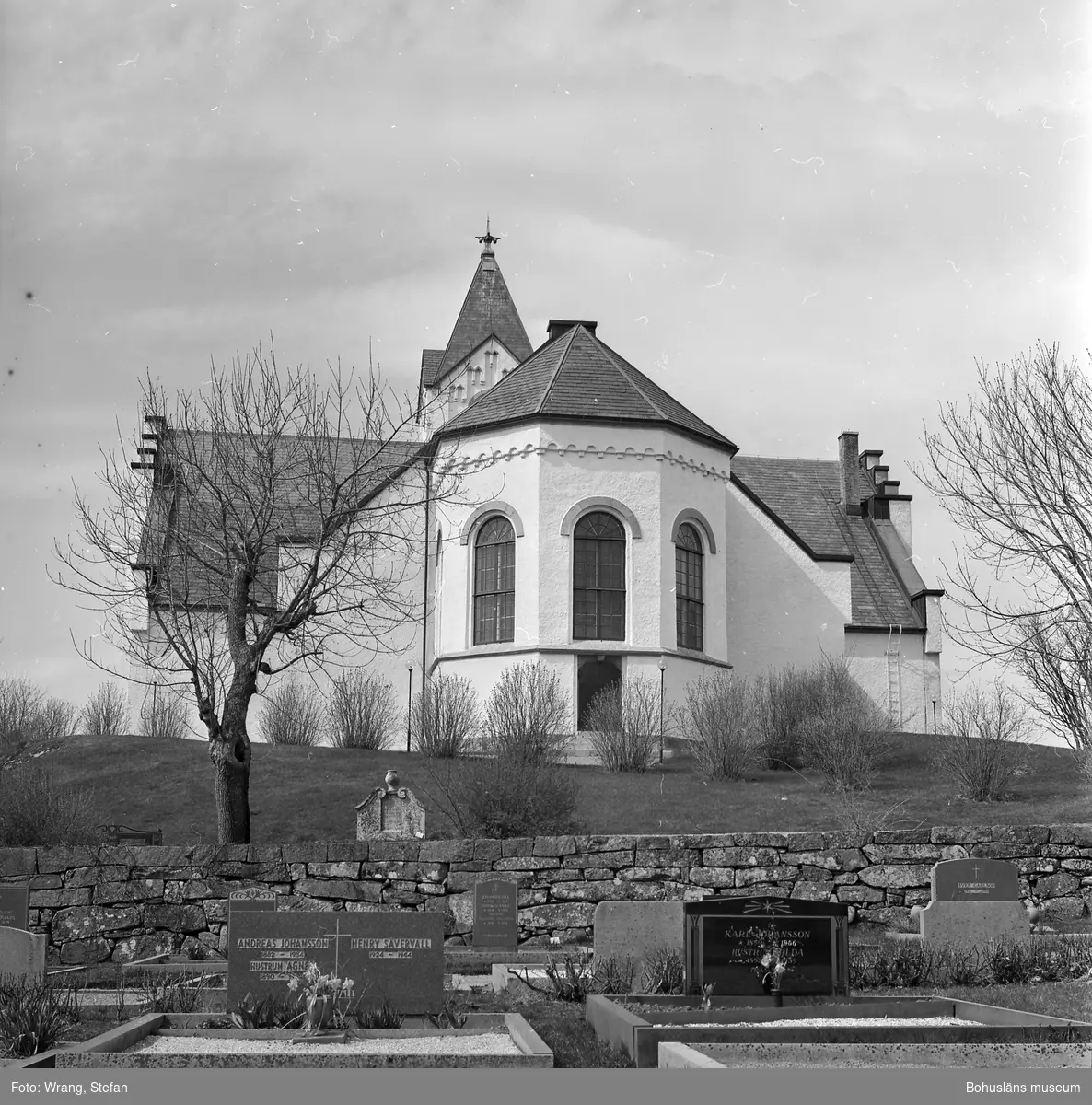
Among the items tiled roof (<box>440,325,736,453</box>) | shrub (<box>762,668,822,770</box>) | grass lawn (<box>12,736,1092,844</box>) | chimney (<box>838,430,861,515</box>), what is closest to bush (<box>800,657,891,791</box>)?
shrub (<box>762,668,822,770</box>)

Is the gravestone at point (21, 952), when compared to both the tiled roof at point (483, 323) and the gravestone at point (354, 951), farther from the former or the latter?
the tiled roof at point (483, 323)

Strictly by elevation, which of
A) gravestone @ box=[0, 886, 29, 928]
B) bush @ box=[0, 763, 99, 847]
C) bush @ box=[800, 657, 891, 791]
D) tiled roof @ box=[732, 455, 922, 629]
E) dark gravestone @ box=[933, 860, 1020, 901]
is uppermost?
tiled roof @ box=[732, 455, 922, 629]

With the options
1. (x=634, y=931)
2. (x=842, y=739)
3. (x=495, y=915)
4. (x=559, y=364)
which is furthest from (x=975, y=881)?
(x=559, y=364)

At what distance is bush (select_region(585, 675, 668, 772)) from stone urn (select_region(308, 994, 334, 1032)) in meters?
18.4

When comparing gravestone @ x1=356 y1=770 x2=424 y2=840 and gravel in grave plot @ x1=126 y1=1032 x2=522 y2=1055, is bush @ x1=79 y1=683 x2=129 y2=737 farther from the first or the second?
gravel in grave plot @ x1=126 y1=1032 x2=522 y2=1055

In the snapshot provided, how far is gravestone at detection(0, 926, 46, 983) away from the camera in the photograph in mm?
11445

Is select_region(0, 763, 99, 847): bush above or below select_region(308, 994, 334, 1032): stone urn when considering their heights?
above

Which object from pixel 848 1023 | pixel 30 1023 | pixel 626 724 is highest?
pixel 626 724

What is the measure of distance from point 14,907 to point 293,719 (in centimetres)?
1774

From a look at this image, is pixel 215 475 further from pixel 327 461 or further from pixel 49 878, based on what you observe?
pixel 49 878

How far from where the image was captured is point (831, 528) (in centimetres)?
4147

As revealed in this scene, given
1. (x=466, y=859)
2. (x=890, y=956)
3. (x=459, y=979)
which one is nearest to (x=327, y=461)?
(x=466, y=859)

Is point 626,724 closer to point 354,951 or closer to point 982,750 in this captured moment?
point 982,750

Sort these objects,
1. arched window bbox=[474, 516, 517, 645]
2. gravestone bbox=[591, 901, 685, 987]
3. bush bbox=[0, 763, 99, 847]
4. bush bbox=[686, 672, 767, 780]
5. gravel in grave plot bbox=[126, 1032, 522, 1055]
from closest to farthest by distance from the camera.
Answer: gravel in grave plot bbox=[126, 1032, 522, 1055] → gravestone bbox=[591, 901, 685, 987] → bush bbox=[0, 763, 99, 847] → bush bbox=[686, 672, 767, 780] → arched window bbox=[474, 516, 517, 645]
